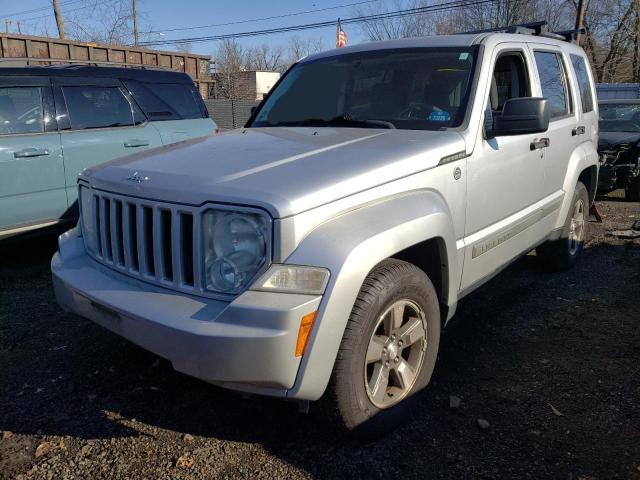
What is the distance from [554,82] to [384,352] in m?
3.04

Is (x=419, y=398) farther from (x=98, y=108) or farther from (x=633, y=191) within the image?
(x=633, y=191)

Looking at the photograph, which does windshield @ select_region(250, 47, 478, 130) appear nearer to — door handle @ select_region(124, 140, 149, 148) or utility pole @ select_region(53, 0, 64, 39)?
door handle @ select_region(124, 140, 149, 148)

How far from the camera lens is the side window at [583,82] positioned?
5035 mm

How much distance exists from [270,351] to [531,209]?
2.63m

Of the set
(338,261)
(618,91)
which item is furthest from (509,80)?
(618,91)

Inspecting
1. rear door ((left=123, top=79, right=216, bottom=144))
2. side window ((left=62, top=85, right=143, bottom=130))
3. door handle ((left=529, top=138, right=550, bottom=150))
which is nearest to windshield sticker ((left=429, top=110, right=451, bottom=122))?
door handle ((left=529, top=138, right=550, bottom=150))

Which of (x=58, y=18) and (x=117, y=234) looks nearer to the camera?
(x=117, y=234)

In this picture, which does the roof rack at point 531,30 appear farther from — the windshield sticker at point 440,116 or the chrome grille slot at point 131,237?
the chrome grille slot at point 131,237

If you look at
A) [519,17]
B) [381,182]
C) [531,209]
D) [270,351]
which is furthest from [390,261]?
[519,17]

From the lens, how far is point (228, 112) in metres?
19.1

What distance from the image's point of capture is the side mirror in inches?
128

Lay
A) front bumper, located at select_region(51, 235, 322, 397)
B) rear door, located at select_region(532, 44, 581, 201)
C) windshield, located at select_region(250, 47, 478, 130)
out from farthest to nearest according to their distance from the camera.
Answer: rear door, located at select_region(532, 44, 581, 201)
windshield, located at select_region(250, 47, 478, 130)
front bumper, located at select_region(51, 235, 322, 397)

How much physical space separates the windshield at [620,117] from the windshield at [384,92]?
7690mm

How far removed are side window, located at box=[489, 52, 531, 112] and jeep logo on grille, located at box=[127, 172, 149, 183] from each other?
7.85 ft
